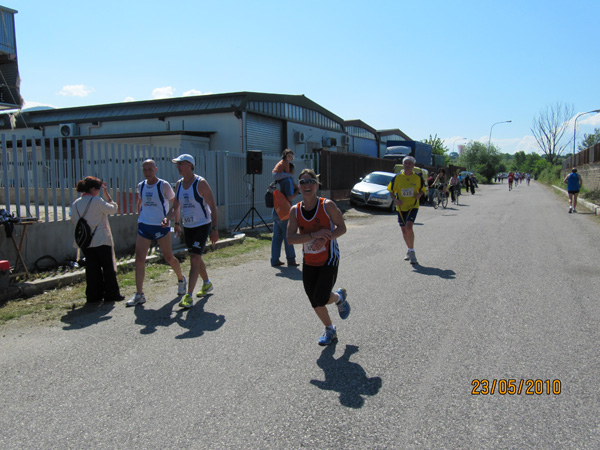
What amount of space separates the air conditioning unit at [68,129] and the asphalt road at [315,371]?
19.7m

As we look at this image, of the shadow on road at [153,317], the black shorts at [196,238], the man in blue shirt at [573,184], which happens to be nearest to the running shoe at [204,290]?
the shadow on road at [153,317]

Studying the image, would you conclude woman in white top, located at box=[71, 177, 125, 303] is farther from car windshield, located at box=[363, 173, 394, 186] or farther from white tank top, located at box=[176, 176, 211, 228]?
car windshield, located at box=[363, 173, 394, 186]

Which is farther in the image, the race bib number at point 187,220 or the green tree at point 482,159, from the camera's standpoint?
the green tree at point 482,159

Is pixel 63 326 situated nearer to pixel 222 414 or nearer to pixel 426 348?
pixel 222 414

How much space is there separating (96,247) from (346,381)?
12.5 ft

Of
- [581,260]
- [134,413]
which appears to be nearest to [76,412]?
[134,413]

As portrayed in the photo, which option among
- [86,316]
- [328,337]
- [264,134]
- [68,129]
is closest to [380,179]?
[264,134]

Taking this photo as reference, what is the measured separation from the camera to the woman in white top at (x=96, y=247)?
5.71 metres

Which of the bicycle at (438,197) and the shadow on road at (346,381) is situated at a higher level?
the bicycle at (438,197)

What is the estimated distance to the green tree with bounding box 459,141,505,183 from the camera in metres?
71.3

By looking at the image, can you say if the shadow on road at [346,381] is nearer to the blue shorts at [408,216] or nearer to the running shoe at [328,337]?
the running shoe at [328,337]

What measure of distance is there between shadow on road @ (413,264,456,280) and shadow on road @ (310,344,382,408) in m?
3.40

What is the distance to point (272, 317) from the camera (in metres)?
5.02

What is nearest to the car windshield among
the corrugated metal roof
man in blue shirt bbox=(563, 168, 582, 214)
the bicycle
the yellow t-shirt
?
the bicycle
